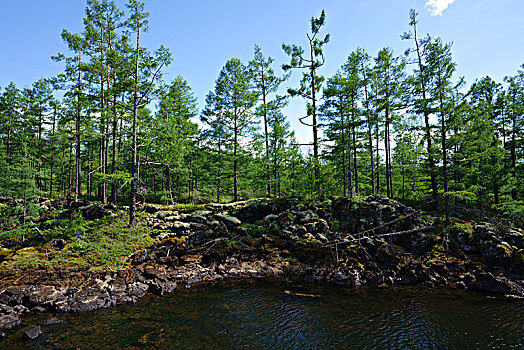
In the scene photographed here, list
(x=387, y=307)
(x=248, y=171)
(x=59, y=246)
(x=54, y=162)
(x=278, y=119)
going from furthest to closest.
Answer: (x=54, y=162), (x=278, y=119), (x=248, y=171), (x=59, y=246), (x=387, y=307)

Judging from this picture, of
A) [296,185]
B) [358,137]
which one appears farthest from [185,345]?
[358,137]

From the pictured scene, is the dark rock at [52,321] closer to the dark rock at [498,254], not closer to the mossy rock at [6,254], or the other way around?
the mossy rock at [6,254]

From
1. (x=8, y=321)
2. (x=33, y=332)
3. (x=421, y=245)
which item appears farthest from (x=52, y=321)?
(x=421, y=245)

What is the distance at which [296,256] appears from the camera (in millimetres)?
16750

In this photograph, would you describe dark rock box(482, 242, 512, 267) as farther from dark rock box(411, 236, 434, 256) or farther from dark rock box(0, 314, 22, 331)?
dark rock box(0, 314, 22, 331)

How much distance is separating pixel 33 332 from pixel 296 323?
925cm

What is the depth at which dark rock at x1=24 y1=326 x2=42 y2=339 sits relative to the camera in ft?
26.0

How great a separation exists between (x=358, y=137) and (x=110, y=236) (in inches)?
946

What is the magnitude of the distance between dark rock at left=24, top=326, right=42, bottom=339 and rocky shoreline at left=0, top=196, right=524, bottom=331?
134 centimetres

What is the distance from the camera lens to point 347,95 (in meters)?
21.5

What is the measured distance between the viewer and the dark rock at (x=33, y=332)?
26.0 feet

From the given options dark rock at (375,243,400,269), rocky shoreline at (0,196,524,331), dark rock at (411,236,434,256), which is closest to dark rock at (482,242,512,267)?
rocky shoreline at (0,196,524,331)

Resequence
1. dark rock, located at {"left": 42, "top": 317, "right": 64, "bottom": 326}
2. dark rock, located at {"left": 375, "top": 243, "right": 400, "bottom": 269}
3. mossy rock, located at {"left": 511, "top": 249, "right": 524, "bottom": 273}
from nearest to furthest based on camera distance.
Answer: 1. dark rock, located at {"left": 42, "top": 317, "right": 64, "bottom": 326}
2. mossy rock, located at {"left": 511, "top": 249, "right": 524, "bottom": 273}
3. dark rock, located at {"left": 375, "top": 243, "right": 400, "bottom": 269}

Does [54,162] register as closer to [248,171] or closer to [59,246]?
[59,246]
